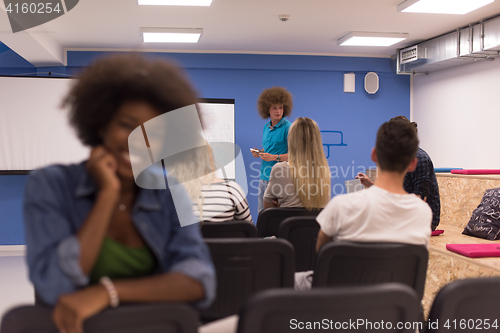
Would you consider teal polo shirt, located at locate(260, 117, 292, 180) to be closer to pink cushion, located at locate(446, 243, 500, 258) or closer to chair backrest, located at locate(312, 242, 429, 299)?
pink cushion, located at locate(446, 243, 500, 258)

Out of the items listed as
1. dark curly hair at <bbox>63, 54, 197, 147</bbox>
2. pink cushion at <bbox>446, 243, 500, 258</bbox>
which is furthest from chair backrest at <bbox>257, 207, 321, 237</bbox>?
dark curly hair at <bbox>63, 54, 197, 147</bbox>

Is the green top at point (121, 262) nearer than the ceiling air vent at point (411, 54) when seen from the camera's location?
Yes

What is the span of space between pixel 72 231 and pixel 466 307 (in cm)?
96

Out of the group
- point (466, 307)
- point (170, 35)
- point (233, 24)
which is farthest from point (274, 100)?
point (466, 307)

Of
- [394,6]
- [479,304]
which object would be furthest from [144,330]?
[394,6]

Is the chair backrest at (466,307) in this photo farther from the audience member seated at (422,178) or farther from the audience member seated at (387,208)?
the audience member seated at (422,178)

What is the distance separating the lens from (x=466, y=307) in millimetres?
1036

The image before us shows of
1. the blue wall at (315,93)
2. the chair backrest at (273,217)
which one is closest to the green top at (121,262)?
the chair backrest at (273,217)

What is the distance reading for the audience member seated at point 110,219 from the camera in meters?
0.75

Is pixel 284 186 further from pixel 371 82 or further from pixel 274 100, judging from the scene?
pixel 371 82

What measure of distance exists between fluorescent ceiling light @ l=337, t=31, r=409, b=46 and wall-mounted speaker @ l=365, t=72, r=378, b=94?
0.82 meters

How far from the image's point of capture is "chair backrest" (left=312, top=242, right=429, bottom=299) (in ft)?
4.38

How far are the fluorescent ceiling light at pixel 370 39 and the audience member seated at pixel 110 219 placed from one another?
436 centimetres

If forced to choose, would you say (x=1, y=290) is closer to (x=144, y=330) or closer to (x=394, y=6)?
(x=144, y=330)
